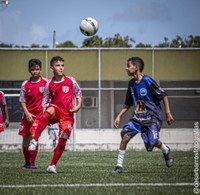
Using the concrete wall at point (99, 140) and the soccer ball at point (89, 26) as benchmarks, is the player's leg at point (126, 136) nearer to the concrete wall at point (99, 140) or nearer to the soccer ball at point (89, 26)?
the soccer ball at point (89, 26)

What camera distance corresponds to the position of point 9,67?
26734mm

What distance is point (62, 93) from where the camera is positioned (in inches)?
440

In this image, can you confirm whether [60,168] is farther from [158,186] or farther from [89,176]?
[158,186]

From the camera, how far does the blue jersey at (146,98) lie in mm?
10945

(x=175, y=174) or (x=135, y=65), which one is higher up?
(x=135, y=65)

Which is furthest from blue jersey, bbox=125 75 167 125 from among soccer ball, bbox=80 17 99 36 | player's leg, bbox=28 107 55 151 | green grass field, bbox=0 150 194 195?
soccer ball, bbox=80 17 99 36

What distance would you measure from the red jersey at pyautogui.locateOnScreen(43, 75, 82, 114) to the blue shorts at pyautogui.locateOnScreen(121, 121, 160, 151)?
3.23ft

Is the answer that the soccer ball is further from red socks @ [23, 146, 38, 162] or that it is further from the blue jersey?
the blue jersey

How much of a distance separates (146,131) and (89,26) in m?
8.20

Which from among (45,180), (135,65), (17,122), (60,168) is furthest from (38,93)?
(17,122)

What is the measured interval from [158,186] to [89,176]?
1.77m

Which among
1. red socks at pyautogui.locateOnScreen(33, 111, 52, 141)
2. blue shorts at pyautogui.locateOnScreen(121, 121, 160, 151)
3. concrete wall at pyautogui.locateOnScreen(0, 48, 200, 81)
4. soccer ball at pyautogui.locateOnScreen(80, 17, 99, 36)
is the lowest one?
blue shorts at pyautogui.locateOnScreen(121, 121, 160, 151)

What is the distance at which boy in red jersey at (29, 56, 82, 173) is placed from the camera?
428 inches

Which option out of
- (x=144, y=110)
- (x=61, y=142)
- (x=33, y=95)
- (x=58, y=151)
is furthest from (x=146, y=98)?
(x=33, y=95)
